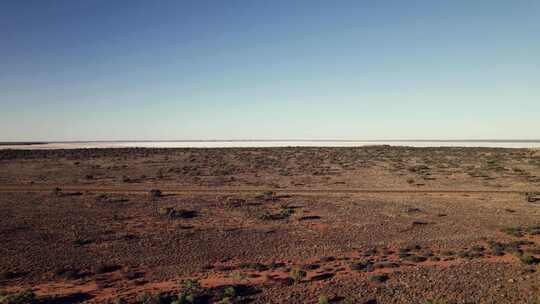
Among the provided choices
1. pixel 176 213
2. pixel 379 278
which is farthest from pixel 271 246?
pixel 176 213

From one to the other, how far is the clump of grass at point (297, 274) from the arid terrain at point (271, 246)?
46 mm

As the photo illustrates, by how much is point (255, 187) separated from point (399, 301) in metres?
22.1

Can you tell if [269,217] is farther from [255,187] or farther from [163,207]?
[255,187]

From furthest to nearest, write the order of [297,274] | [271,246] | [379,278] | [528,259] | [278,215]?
[278,215] < [271,246] < [528,259] < [297,274] < [379,278]

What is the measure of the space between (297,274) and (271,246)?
3.41 m

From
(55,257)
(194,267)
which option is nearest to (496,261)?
(194,267)

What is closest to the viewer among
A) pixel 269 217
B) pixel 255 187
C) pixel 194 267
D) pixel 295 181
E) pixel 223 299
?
pixel 223 299

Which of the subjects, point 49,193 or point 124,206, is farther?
point 49,193

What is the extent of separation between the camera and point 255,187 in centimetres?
3127

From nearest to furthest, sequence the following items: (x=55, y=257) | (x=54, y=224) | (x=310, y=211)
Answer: (x=55, y=257) → (x=54, y=224) → (x=310, y=211)

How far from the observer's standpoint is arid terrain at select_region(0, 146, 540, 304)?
33.8 ft

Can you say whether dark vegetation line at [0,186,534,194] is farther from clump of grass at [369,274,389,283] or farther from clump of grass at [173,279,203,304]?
clump of grass at [173,279,203,304]

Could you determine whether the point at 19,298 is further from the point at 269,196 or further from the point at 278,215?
the point at 269,196

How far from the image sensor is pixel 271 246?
1455 centimetres
